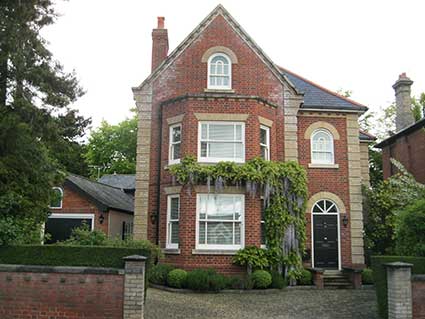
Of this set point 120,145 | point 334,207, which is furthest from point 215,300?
point 120,145

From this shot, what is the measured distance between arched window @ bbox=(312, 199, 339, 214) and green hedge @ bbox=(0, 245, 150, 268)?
35.0 ft

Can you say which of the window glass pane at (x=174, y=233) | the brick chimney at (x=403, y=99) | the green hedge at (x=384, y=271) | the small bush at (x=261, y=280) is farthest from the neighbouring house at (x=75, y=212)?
the brick chimney at (x=403, y=99)

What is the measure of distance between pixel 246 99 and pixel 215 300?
25.9 feet

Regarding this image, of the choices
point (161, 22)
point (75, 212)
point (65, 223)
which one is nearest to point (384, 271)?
point (161, 22)

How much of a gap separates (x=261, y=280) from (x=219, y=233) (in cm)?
234

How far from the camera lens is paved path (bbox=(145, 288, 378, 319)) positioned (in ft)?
37.2

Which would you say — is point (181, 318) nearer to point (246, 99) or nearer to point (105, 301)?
point (105, 301)

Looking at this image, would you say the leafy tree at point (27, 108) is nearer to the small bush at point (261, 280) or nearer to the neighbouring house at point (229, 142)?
the neighbouring house at point (229, 142)

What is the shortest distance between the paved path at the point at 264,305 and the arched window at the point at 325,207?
3987mm

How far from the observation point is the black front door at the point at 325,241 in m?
18.7

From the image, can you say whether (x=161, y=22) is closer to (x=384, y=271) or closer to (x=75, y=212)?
(x=75, y=212)

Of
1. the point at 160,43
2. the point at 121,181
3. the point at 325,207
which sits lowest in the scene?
the point at 325,207

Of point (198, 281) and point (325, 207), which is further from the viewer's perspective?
point (325, 207)

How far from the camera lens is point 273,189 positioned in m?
17.0
